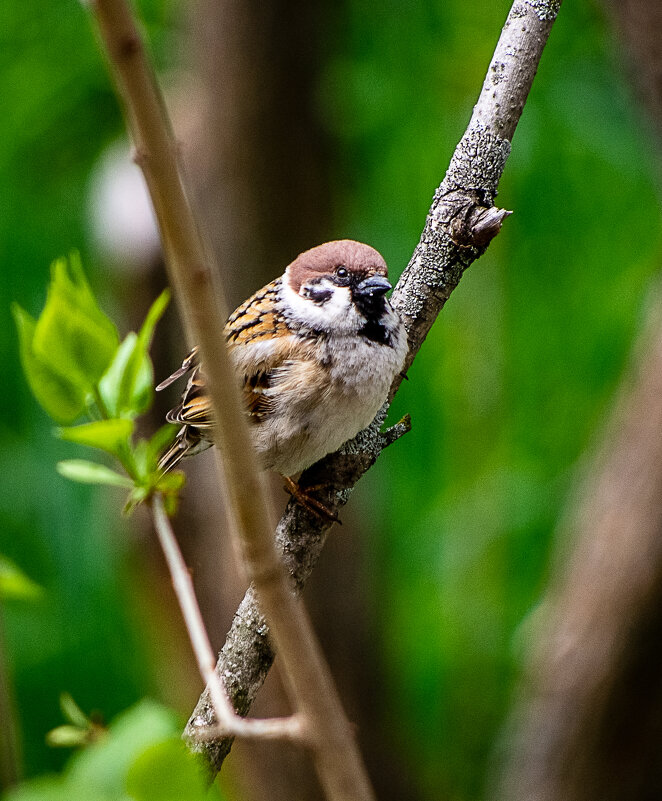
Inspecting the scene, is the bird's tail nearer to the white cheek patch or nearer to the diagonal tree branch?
the white cheek patch

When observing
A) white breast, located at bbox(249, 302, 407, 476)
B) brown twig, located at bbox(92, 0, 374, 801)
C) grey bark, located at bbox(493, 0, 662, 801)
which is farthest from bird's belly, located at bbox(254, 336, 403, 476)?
grey bark, located at bbox(493, 0, 662, 801)

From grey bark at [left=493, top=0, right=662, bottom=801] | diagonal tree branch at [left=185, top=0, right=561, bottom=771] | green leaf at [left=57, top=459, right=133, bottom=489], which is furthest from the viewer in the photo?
grey bark at [left=493, top=0, right=662, bottom=801]

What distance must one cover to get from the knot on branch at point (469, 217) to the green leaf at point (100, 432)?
0.69 m

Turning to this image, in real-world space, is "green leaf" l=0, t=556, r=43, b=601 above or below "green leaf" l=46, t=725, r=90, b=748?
above

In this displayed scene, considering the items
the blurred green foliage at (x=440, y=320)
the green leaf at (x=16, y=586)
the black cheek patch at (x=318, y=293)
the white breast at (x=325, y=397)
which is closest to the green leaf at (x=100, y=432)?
the green leaf at (x=16, y=586)

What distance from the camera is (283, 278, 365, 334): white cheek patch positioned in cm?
170

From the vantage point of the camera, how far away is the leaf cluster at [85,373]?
703 millimetres

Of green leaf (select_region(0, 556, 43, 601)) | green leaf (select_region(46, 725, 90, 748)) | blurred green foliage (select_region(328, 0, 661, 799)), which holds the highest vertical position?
blurred green foliage (select_region(328, 0, 661, 799))

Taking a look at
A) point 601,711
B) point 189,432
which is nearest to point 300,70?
point 189,432

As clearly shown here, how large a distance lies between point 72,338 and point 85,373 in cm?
3

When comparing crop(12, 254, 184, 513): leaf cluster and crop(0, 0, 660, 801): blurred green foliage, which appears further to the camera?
crop(0, 0, 660, 801): blurred green foliage

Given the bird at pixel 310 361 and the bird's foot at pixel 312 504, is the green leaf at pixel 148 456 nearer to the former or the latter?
the bird's foot at pixel 312 504

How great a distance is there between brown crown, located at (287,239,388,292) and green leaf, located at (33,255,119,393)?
92 centimetres

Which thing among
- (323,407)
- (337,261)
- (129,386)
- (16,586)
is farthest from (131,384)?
(337,261)
